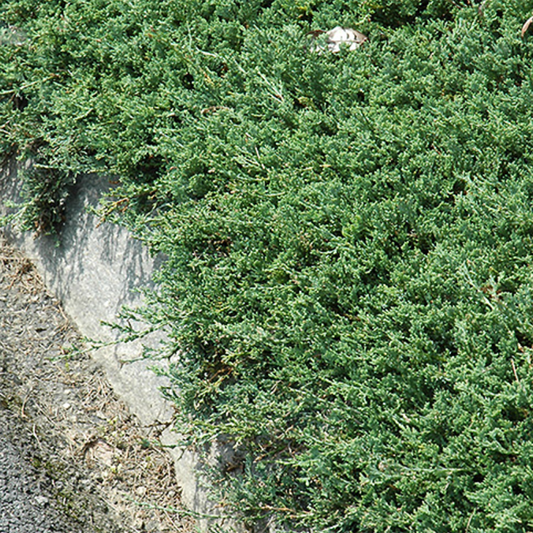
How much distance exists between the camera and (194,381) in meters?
3.41

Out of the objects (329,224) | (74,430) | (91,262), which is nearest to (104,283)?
(91,262)

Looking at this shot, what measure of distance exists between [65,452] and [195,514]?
110 centimetres

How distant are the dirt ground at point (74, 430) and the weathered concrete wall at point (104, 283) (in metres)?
0.11

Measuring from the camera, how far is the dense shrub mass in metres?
2.68

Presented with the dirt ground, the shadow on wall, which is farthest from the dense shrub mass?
the dirt ground

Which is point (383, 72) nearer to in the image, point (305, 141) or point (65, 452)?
point (305, 141)

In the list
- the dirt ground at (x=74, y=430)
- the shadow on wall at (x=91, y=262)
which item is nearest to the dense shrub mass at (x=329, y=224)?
the shadow on wall at (x=91, y=262)

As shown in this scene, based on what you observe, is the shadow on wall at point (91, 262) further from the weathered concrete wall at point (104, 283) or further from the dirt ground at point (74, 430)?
the dirt ground at point (74, 430)

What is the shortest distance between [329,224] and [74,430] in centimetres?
195

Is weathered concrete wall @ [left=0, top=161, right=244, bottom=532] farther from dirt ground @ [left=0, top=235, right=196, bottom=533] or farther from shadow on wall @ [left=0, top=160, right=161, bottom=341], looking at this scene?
dirt ground @ [left=0, top=235, right=196, bottom=533]

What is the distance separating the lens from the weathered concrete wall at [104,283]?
12.9 feet

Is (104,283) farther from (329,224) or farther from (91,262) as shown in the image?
(329,224)

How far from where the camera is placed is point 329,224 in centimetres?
336

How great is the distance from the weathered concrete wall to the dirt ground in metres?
0.11
